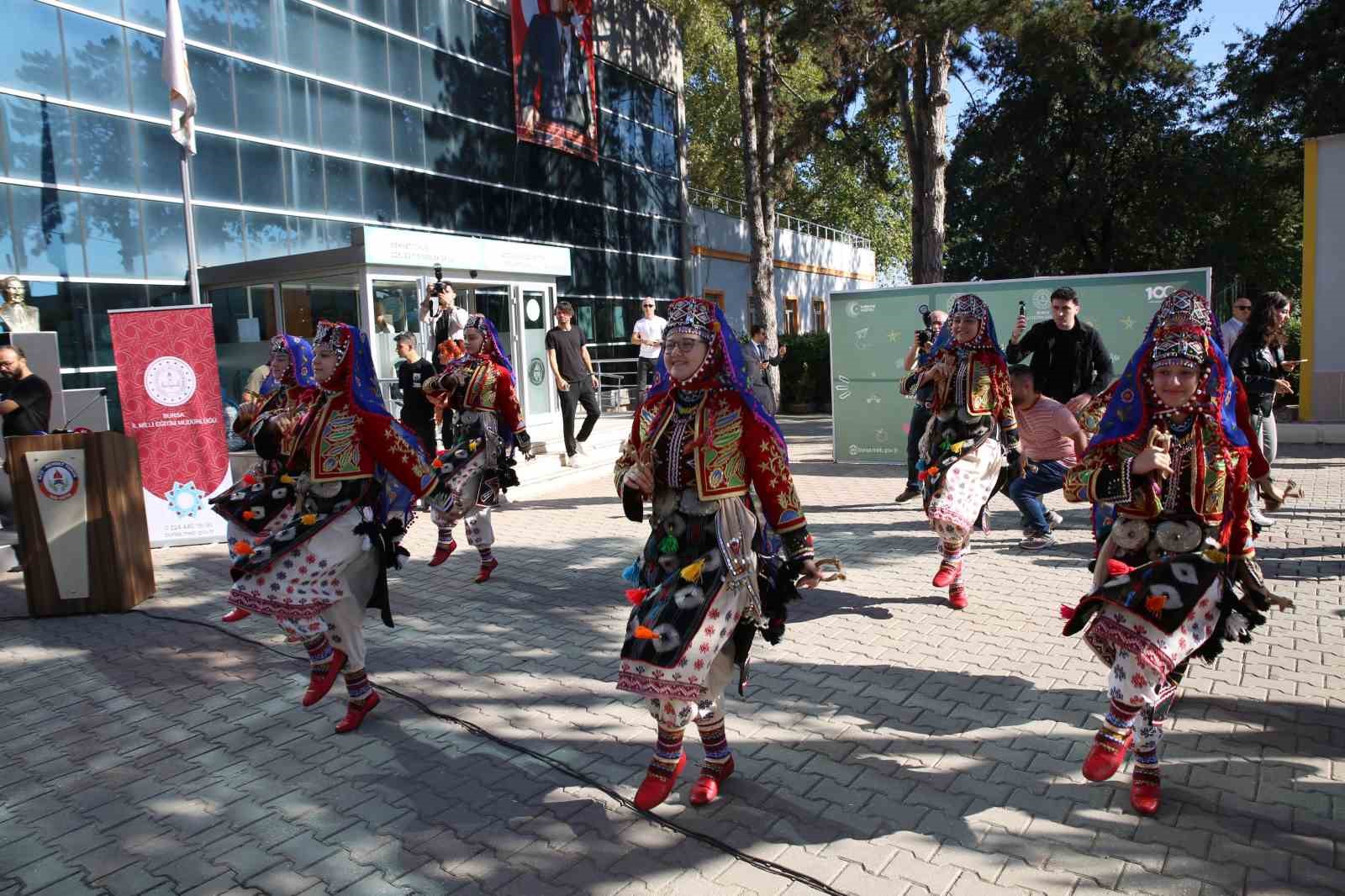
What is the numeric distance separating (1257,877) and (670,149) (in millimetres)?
30509

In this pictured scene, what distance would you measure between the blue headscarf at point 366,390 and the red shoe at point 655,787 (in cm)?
212

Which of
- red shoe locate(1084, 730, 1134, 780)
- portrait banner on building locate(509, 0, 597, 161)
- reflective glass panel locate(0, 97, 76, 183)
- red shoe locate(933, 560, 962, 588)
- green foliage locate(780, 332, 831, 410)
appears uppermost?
portrait banner on building locate(509, 0, 597, 161)

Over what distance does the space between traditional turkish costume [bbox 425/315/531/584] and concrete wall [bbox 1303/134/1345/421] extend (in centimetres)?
1276

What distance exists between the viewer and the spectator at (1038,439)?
7.16 m

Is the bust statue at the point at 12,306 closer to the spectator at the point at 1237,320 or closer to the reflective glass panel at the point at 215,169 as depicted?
the reflective glass panel at the point at 215,169

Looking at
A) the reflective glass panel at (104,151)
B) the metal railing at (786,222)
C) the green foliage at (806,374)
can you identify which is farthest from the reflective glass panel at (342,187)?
the metal railing at (786,222)

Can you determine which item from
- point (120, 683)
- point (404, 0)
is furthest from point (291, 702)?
point (404, 0)

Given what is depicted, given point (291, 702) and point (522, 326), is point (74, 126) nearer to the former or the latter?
point (522, 326)

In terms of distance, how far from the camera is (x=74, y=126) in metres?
14.4

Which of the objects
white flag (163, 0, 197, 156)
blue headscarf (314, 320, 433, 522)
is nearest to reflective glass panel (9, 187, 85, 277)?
white flag (163, 0, 197, 156)

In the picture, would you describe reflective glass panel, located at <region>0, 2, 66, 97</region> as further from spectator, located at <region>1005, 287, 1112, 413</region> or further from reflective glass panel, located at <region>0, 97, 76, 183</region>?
spectator, located at <region>1005, 287, 1112, 413</region>

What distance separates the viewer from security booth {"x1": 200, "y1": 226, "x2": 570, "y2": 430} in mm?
12180

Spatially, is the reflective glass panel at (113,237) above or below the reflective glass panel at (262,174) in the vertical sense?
below

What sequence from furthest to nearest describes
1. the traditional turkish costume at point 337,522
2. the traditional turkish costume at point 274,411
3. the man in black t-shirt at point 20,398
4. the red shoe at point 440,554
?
the red shoe at point 440,554 → the man in black t-shirt at point 20,398 → the traditional turkish costume at point 274,411 → the traditional turkish costume at point 337,522
